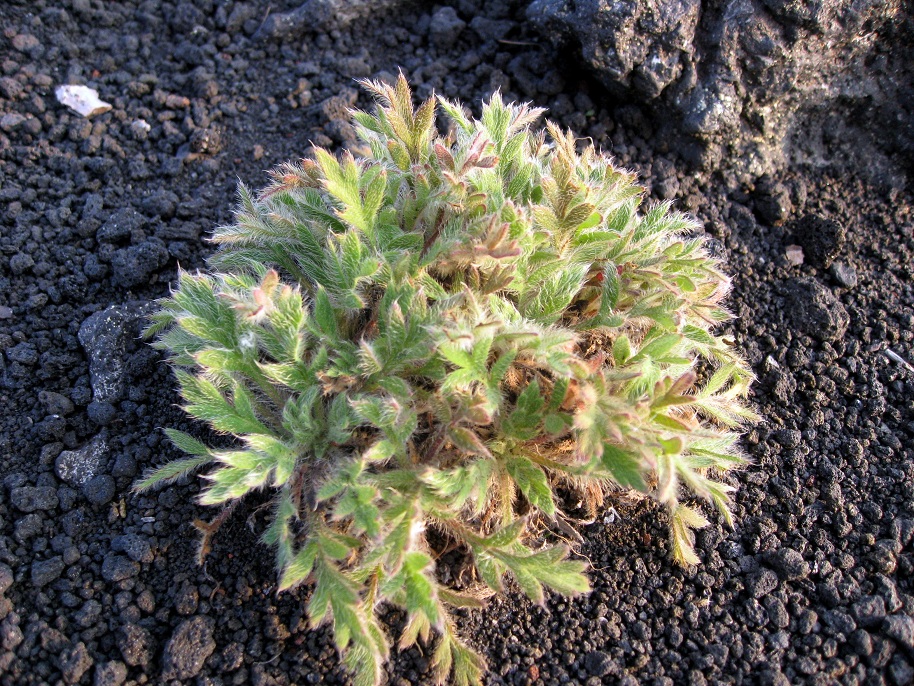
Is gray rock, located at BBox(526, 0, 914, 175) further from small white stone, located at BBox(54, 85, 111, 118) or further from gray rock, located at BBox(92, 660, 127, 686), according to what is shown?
gray rock, located at BBox(92, 660, 127, 686)

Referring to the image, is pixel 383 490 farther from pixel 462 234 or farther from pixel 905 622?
pixel 905 622

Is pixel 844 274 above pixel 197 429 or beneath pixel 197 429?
above

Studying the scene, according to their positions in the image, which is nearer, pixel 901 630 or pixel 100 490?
pixel 901 630

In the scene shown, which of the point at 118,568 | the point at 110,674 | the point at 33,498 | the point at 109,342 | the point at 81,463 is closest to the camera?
the point at 110,674

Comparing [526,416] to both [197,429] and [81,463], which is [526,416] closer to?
[197,429]

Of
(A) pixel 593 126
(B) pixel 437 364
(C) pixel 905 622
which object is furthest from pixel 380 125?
(C) pixel 905 622

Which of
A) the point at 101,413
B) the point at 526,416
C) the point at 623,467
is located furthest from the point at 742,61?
the point at 101,413

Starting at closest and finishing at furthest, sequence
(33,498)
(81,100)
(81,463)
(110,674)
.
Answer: (110,674) < (33,498) < (81,463) < (81,100)

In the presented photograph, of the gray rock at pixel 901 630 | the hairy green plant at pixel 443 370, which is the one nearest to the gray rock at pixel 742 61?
the hairy green plant at pixel 443 370
